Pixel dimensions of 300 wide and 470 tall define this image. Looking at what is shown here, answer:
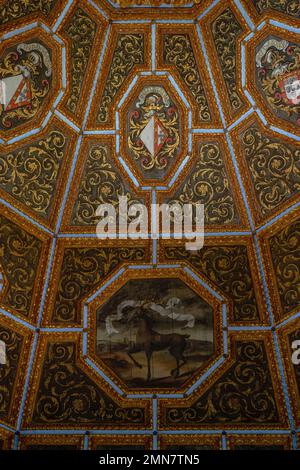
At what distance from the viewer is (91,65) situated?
1452 centimetres

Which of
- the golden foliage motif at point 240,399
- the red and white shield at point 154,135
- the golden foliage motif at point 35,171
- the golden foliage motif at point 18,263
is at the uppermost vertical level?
the red and white shield at point 154,135

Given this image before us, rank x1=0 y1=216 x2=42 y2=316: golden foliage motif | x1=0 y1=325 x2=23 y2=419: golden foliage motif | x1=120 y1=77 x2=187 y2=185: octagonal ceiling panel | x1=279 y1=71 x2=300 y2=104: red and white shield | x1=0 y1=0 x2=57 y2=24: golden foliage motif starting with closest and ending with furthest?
x1=0 y1=0 x2=57 y2=24: golden foliage motif → x1=0 y1=325 x2=23 y2=419: golden foliage motif → x1=279 y1=71 x2=300 y2=104: red and white shield → x1=0 y1=216 x2=42 y2=316: golden foliage motif → x1=120 y1=77 x2=187 y2=185: octagonal ceiling panel

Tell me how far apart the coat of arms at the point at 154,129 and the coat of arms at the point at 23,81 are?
58.6 inches

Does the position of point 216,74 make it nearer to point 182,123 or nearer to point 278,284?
point 182,123

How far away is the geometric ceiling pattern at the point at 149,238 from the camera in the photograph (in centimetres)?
1411

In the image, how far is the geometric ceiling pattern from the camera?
14.1m

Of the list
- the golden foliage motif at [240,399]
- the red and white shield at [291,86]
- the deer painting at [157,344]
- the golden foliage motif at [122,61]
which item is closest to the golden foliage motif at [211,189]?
the red and white shield at [291,86]

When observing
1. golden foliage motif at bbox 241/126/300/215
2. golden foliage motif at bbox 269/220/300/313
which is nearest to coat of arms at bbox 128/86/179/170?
golden foliage motif at bbox 241/126/300/215

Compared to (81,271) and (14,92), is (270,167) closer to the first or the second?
(81,271)

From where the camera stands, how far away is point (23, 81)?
1423 centimetres

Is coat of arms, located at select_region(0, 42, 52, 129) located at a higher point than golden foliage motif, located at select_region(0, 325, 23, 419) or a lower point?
higher

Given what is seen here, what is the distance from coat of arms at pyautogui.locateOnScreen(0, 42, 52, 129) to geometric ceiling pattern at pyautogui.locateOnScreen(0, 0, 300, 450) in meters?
0.02

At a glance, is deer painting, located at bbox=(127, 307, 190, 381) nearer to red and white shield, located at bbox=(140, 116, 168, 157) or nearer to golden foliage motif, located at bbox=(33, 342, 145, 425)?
golden foliage motif, located at bbox=(33, 342, 145, 425)

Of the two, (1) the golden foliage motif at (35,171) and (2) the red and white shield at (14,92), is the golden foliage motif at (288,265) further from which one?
(2) the red and white shield at (14,92)
